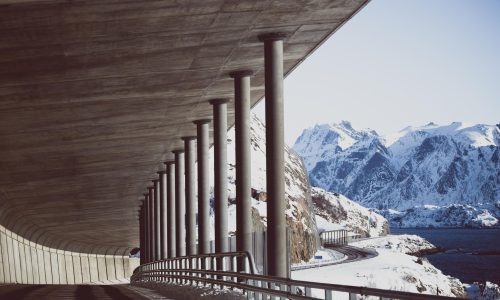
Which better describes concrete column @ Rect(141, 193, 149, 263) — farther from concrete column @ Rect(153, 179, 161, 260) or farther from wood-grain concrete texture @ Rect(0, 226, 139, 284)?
wood-grain concrete texture @ Rect(0, 226, 139, 284)

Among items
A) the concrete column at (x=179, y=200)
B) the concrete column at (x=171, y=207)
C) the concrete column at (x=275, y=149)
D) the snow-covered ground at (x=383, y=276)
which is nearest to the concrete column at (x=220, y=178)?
the concrete column at (x=275, y=149)

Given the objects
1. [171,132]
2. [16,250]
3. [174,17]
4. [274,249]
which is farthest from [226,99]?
[16,250]

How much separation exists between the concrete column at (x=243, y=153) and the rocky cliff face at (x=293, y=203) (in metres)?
37.4

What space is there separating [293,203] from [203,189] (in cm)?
5799

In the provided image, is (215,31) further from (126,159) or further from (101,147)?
(126,159)

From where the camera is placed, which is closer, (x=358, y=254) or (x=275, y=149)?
(x=275, y=149)

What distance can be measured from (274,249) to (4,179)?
1021 inches

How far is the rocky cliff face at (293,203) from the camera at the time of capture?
84.0 m

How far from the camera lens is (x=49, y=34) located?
19938 mm

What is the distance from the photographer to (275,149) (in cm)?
2420

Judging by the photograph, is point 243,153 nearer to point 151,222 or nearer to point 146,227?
point 151,222

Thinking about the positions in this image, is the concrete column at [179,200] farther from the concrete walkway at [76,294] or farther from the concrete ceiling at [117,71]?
the concrete walkway at [76,294]

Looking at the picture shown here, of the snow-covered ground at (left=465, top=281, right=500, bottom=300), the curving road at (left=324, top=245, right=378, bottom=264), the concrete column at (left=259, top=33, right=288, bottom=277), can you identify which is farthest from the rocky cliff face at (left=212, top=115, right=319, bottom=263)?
the concrete column at (left=259, top=33, right=288, bottom=277)

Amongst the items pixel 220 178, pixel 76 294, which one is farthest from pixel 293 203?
pixel 76 294
